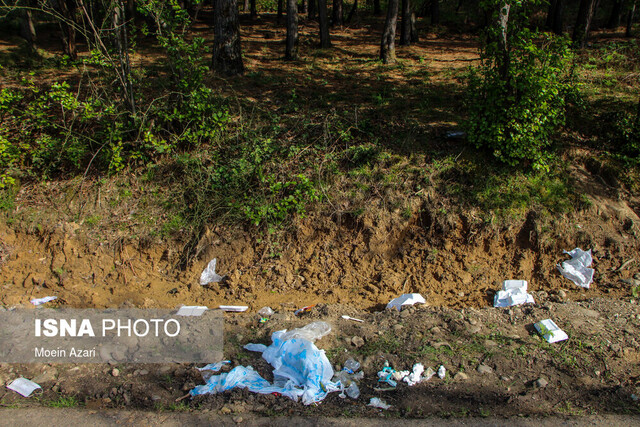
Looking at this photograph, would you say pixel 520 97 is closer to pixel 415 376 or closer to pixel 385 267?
pixel 385 267

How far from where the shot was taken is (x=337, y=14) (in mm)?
14625

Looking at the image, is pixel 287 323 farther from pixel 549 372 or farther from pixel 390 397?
pixel 549 372

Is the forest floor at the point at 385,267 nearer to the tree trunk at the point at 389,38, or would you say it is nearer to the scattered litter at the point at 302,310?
the scattered litter at the point at 302,310

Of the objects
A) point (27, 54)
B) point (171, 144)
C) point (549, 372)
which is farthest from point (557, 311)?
point (27, 54)

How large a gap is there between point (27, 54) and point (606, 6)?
1888 cm

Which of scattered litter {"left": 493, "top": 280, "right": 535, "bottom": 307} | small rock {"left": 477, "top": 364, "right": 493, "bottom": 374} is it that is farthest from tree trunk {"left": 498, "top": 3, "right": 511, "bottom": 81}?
small rock {"left": 477, "top": 364, "right": 493, "bottom": 374}

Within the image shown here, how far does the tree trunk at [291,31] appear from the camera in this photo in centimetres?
999

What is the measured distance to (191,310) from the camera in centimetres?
553

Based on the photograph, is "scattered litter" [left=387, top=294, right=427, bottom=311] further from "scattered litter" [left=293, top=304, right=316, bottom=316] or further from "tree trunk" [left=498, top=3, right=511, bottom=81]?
"tree trunk" [left=498, top=3, right=511, bottom=81]

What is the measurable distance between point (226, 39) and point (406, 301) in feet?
21.0

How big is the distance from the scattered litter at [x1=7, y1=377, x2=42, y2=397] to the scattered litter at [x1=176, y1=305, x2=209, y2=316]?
1.65 meters

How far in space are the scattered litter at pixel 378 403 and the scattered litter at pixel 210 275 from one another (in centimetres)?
305

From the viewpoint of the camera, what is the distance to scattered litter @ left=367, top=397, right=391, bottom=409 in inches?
151

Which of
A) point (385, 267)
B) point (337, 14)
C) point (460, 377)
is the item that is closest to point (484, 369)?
point (460, 377)
